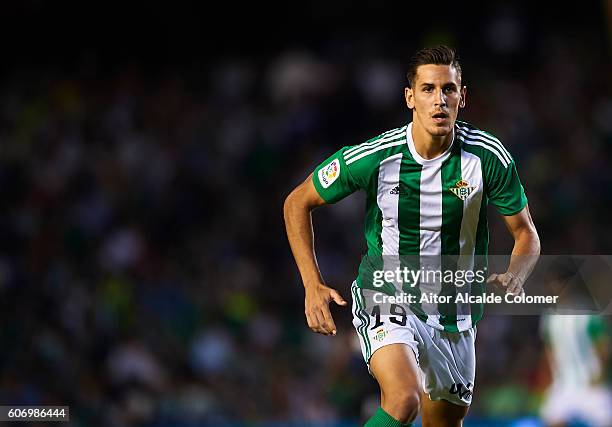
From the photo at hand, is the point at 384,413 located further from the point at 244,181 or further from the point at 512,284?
the point at 244,181

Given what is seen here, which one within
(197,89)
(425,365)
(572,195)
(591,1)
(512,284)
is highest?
(591,1)

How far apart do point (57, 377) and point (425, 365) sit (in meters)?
5.50

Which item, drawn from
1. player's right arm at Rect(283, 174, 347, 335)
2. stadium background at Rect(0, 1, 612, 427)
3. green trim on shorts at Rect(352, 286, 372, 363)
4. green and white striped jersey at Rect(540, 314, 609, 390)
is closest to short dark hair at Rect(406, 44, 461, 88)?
player's right arm at Rect(283, 174, 347, 335)

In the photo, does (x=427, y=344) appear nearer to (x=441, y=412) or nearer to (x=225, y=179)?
(x=441, y=412)

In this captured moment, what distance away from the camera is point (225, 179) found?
12.0 meters

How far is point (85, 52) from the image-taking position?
45.2 feet

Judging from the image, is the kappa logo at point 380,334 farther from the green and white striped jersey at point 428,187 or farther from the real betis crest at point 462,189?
the real betis crest at point 462,189

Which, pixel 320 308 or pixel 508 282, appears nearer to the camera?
pixel 320 308

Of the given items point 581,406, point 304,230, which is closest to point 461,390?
point 304,230

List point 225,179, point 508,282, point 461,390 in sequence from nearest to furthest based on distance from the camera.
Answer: point 508,282 < point 461,390 < point 225,179

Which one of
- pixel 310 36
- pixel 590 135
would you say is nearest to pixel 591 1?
pixel 590 135

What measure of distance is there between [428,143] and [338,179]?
470 millimetres

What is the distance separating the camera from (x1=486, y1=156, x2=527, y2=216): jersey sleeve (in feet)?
17.6

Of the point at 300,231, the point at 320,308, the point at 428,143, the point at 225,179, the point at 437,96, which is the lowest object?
the point at 320,308
